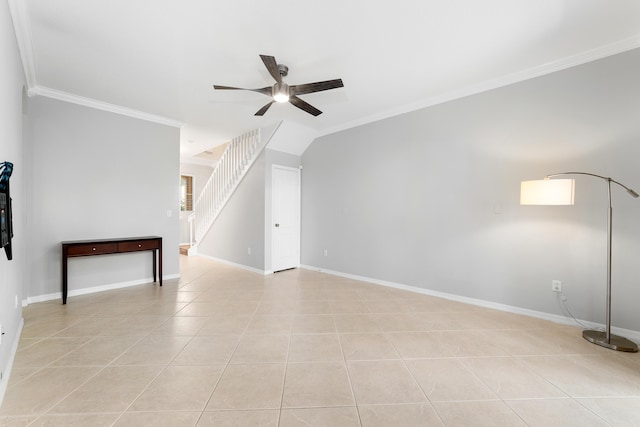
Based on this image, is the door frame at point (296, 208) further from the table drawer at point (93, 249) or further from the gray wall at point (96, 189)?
the table drawer at point (93, 249)

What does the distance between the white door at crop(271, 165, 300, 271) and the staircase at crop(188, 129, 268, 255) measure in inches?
26.6

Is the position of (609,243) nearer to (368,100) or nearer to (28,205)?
(368,100)

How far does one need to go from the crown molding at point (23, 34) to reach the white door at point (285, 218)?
3284 mm

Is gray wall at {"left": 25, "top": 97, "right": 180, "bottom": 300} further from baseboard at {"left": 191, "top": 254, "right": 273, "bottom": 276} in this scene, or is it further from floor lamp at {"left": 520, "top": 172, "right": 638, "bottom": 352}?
floor lamp at {"left": 520, "top": 172, "right": 638, "bottom": 352}

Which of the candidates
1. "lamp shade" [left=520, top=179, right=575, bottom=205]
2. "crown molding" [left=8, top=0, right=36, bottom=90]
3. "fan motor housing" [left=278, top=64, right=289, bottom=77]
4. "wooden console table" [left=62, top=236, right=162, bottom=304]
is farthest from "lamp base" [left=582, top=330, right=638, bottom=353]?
"crown molding" [left=8, top=0, right=36, bottom=90]

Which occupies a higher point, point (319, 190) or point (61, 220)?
point (319, 190)

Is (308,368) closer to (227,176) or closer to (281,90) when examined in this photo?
(281,90)

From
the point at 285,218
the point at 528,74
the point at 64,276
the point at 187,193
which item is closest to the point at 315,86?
the point at 528,74

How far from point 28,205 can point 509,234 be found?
613cm

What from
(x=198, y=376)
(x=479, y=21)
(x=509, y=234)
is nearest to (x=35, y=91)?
(x=198, y=376)

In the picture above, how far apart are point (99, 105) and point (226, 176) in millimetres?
2599

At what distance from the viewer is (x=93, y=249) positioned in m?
3.54

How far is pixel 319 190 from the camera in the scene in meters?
5.27

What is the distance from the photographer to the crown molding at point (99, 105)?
135 inches
